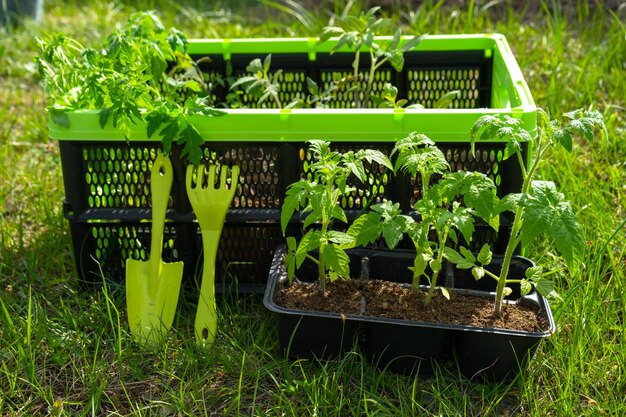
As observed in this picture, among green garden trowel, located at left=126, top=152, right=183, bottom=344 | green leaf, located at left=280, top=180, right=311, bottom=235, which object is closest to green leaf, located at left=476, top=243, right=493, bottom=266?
green leaf, located at left=280, top=180, right=311, bottom=235

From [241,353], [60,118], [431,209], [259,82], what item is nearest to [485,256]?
[431,209]

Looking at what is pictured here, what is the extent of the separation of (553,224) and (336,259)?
48 centimetres

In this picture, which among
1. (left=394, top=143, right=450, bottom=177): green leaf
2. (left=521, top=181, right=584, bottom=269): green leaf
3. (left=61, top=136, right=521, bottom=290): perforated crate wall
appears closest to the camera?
(left=521, top=181, right=584, bottom=269): green leaf

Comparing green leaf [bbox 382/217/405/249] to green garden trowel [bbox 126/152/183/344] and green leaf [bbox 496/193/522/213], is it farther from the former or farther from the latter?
green garden trowel [bbox 126/152/183/344]

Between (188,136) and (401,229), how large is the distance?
0.58 meters

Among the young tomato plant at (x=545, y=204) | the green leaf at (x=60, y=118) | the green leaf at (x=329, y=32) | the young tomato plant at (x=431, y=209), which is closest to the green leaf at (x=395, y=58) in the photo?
the green leaf at (x=329, y=32)

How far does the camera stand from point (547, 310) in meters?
1.92

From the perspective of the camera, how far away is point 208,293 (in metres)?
2.15

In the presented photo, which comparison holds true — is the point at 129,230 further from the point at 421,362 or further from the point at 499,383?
the point at 499,383

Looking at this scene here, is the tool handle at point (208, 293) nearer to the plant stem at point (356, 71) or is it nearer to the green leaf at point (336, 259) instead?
the green leaf at point (336, 259)

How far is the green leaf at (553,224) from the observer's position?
1696 millimetres

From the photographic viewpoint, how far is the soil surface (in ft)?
6.32

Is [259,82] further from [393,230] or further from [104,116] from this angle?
[393,230]

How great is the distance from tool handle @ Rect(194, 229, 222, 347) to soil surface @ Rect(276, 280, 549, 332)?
20 centimetres
